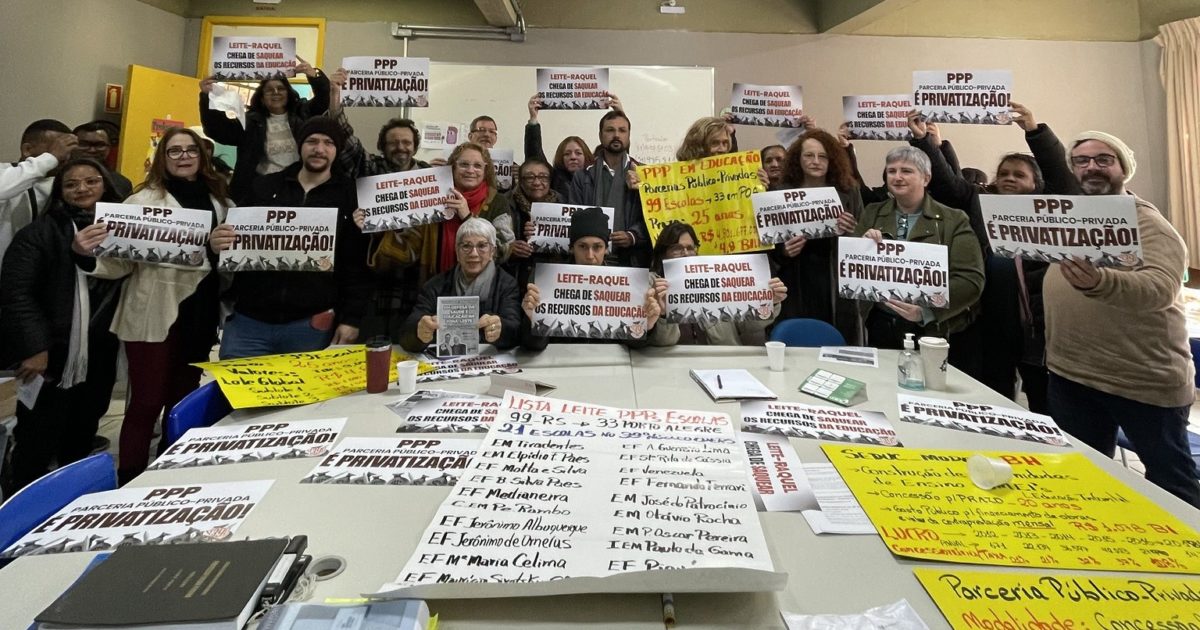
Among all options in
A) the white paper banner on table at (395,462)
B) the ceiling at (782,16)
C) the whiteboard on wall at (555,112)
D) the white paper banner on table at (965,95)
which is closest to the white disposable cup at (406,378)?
the white paper banner on table at (395,462)

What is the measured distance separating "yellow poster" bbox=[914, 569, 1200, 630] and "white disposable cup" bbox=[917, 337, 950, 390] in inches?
36.7

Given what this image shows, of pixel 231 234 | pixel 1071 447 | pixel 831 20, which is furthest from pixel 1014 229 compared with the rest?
pixel 831 20

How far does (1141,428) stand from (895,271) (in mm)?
967

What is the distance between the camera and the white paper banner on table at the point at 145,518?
88 centimetres

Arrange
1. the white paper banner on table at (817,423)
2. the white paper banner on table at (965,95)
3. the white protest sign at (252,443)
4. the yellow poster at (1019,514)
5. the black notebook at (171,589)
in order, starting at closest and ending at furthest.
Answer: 1. the black notebook at (171,589)
2. the yellow poster at (1019,514)
3. the white protest sign at (252,443)
4. the white paper banner on table at (817,423)
5. the white paper banner on table at (965,95)

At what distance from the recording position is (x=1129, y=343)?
1.83m

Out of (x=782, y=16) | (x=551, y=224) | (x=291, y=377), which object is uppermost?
(x=782, y=16)

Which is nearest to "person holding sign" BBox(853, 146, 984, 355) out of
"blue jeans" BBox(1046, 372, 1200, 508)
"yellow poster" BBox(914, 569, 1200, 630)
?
"blue jeans" BBox(1046, 372, 1200, 508)

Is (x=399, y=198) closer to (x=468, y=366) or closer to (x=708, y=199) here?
(x=468, y=366)

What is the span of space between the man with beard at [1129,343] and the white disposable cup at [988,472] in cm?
104

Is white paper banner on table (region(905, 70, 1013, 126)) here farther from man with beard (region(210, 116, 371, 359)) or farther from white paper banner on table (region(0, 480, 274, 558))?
white paper banner on table (region(0, 480, 274, 558))

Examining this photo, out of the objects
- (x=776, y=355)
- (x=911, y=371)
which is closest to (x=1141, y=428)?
(x=911, y=371)

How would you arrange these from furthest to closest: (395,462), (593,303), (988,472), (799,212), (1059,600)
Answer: (799,212)
(593,303)
(395,462)
(988,472)
(1059,600)

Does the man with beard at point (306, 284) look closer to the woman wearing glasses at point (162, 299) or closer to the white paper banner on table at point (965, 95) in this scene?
the woman wearing glasses at point (162, 299)
